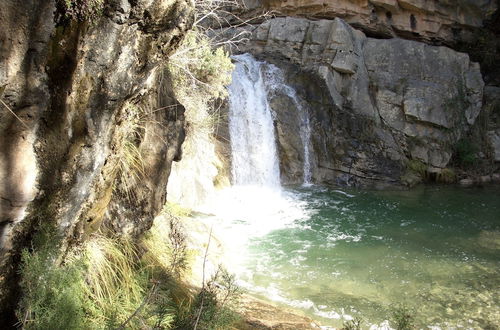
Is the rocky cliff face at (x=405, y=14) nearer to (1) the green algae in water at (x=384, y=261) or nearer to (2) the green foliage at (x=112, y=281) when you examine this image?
(1) the green algae in water at (x=384, y=261)

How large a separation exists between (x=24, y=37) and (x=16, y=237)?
1.09 m

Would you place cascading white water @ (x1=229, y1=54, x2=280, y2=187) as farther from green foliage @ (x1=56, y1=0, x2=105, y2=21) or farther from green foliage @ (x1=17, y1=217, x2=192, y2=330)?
green foliage @ (x1=56, y1=0, x2=105, y2=21)

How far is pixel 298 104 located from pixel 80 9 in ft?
33.5

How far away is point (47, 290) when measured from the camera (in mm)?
2262

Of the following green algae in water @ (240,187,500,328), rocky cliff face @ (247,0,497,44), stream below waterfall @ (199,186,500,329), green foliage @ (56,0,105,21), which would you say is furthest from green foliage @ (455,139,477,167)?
green foliage @ (56,0,105,21)

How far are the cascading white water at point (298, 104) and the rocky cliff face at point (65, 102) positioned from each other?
9.17 metres

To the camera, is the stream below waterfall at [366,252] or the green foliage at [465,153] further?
the green foliage at [465,153]

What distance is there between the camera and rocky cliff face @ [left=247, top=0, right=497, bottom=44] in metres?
14.5

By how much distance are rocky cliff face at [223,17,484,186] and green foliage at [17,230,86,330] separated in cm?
938

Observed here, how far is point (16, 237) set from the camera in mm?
2338

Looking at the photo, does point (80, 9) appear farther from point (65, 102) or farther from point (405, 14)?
point (405, 14)

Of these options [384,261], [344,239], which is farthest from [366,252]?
[344,239]

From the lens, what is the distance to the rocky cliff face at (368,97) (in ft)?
39.2

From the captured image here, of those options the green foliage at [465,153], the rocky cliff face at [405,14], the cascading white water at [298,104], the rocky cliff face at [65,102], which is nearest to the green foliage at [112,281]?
the rocky cliff face at [65,102]
